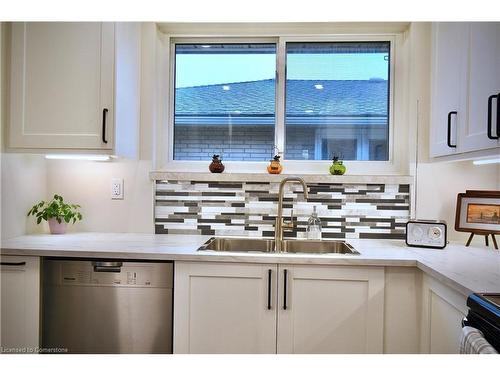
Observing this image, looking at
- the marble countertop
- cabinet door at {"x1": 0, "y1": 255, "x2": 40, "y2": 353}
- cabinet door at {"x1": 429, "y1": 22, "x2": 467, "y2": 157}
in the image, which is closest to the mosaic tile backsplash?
the marble countertop

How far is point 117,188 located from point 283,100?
1.20m

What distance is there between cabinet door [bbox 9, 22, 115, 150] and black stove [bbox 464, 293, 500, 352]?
1644 mm

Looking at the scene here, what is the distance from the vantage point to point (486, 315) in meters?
0.83

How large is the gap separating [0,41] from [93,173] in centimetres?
83

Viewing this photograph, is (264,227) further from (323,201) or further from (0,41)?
(0,41)

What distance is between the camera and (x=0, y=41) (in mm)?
1701

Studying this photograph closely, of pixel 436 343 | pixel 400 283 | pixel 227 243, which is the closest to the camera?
pixel 436 343

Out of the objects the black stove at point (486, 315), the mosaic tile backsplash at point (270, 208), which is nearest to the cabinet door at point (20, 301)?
the mosaic tile backsplash at point (270, 208)

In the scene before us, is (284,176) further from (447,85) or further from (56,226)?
(56,226)

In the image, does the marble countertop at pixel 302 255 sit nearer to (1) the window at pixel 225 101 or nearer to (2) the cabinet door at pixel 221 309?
(2) the cabinet door at pixel 221 309

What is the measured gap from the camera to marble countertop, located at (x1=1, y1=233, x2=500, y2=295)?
126 centimetres

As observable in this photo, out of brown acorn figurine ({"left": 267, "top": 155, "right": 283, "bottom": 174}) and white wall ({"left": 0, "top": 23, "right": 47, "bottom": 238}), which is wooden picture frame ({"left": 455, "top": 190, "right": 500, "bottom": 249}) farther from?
white wall ({"left": 0, "top": 23, "right": 47, "bottom": 238})

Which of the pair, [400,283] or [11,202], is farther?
[11,202]

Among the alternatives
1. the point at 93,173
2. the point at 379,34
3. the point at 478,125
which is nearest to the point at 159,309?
the point at 93,173
